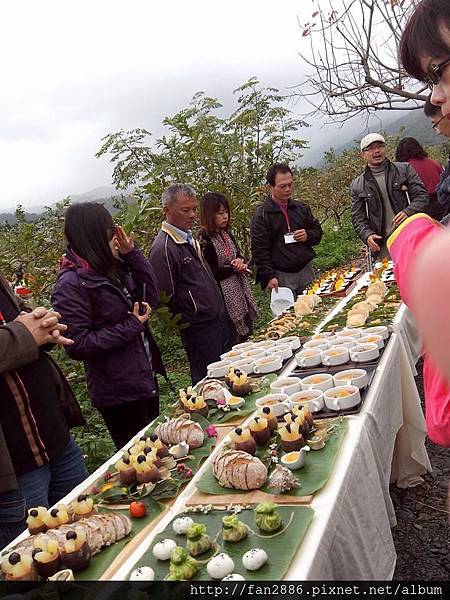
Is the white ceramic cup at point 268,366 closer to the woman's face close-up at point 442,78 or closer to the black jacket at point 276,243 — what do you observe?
the woman's face close-up at point 442,78

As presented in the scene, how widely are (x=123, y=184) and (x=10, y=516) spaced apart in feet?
21.4

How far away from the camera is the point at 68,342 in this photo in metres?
2.36

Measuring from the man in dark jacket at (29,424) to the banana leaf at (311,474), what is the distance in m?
0.70

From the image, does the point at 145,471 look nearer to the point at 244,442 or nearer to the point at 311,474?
the point at 244,442

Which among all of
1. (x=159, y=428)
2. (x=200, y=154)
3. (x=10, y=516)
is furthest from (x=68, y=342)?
(x=200, y=154)

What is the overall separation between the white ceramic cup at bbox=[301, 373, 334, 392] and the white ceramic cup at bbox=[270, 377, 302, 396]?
0.03 meters

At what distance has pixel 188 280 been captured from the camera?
4031 millimetres

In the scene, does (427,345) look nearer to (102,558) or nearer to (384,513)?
(102,558)

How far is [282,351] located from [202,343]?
3.92ft

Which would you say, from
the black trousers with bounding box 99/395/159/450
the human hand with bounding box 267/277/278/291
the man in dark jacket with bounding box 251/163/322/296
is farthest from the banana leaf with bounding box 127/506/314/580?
the man in dark jacket with bounding box 251/163/322/296

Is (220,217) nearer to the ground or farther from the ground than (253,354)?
farther from the ground

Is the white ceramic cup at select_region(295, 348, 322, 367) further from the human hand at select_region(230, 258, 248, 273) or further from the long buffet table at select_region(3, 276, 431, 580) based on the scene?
the human hand at select_region(230, 258, 248, 273)

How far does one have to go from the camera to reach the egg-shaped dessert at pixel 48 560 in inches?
58.1

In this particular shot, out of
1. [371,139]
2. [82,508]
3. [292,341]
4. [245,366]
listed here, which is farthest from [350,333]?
[371,139]
